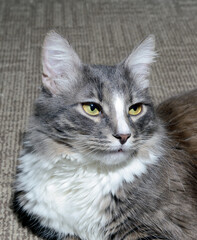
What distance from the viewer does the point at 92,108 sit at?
1348 mm

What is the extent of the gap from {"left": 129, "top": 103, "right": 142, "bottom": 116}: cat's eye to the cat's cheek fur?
0.13 meters

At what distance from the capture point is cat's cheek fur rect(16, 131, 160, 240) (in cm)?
140

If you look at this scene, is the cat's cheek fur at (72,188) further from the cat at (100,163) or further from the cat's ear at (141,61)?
the cat's ear at (141,61)

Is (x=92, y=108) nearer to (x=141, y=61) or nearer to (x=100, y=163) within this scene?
(x=100, y=163)

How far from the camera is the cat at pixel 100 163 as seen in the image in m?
1.34

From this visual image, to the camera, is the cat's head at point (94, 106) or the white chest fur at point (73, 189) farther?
the white chest fur at point (73, 189)

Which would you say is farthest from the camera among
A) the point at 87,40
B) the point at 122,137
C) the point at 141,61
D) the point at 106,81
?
the point at 87,40

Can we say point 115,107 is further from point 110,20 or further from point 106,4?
point 106,4

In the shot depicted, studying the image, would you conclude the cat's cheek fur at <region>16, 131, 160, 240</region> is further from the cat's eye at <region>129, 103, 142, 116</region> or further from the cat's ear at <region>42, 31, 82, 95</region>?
the cat's ear at <region>42, 31, 82, 95</region>

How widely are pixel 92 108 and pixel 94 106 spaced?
0.03ft

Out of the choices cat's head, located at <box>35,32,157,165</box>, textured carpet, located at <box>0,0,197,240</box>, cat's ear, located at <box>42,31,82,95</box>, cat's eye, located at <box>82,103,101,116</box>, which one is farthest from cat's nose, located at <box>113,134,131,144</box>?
textured carpet, located at <box>0,0,197,240</box>

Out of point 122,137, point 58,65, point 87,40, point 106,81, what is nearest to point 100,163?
point 122,137

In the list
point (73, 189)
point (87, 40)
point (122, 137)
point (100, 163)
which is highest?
point (87, 40)

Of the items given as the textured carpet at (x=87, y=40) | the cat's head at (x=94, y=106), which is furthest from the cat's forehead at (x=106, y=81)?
the textured carpet at (x=87, y=40)
